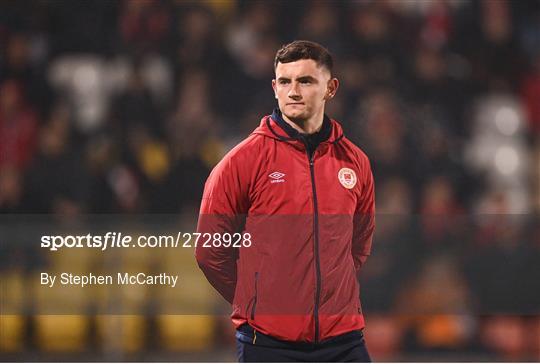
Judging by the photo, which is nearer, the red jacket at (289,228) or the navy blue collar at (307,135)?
the red jacket at (289,228)

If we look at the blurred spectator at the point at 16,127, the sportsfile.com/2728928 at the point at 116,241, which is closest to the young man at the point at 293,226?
the sportsfile.com/2728928 at the point at 116,241

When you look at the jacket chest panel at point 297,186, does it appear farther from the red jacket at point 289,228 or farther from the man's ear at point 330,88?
the man's ear at point 330,88

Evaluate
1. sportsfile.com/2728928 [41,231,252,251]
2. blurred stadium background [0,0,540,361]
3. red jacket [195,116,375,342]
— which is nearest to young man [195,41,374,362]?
red jacket [195,116,375,342]

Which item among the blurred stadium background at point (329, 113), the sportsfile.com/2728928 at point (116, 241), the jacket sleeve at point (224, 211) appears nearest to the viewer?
the jacket sleeve at point (224, 211)

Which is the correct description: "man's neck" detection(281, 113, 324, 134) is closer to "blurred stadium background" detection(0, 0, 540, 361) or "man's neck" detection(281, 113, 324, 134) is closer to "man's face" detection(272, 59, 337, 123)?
"man's face" detection(272, 59, 337, 123)

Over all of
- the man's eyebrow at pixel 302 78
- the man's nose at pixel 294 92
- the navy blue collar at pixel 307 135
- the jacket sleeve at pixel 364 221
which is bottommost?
the jacket sleeve at pixel 364 221

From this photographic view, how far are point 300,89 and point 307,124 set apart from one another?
0.12 m

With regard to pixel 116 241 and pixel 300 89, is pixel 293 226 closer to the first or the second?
pixel 300 89

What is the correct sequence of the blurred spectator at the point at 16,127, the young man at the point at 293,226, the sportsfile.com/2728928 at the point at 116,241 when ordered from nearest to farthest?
the young man at the point at 293,226 → the sportsfile.com/2728928 at the point at 116,241 → the blurred spectator at the point at 16,127

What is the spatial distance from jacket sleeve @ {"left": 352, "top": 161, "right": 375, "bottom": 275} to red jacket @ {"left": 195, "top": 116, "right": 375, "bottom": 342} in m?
0.06

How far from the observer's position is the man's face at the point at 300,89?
10.0 ft

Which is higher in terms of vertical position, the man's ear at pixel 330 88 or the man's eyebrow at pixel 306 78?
the man's eyebrow at pixel 306 78

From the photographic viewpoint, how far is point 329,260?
2.94 metres

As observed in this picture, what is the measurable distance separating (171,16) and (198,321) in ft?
9.61
